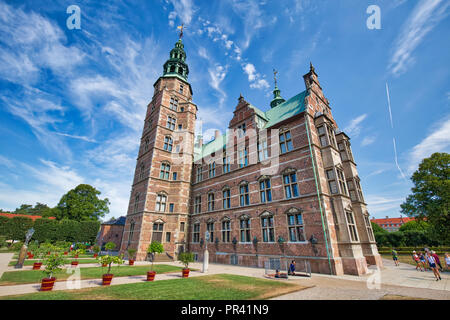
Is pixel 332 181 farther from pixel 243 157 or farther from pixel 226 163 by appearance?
pixel 226 163

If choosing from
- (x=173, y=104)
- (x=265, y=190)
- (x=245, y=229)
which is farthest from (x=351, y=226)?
(x=173, y=104)

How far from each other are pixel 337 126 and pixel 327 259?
1560 centimetres

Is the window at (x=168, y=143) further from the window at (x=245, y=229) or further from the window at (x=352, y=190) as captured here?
the window at (x=352, y=190)

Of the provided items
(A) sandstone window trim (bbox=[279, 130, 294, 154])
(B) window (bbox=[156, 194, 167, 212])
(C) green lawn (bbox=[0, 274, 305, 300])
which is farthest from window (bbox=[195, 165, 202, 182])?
(C) green lawn (bbox=[0, 274, 305, 300])

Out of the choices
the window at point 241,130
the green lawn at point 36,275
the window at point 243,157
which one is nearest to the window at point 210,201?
the window at point 243,157

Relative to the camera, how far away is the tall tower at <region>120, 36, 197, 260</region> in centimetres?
2508

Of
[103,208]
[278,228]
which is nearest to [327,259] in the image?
[278,228]

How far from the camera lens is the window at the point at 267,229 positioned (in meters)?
17.6

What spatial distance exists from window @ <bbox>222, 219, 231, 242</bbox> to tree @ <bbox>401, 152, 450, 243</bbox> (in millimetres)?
21278

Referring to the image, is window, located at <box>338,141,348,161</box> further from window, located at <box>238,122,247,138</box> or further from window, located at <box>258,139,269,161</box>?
window, located at <box>238,122,247,138</box>

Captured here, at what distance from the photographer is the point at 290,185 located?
57.4 ft

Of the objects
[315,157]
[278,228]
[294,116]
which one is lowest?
[278,228]
